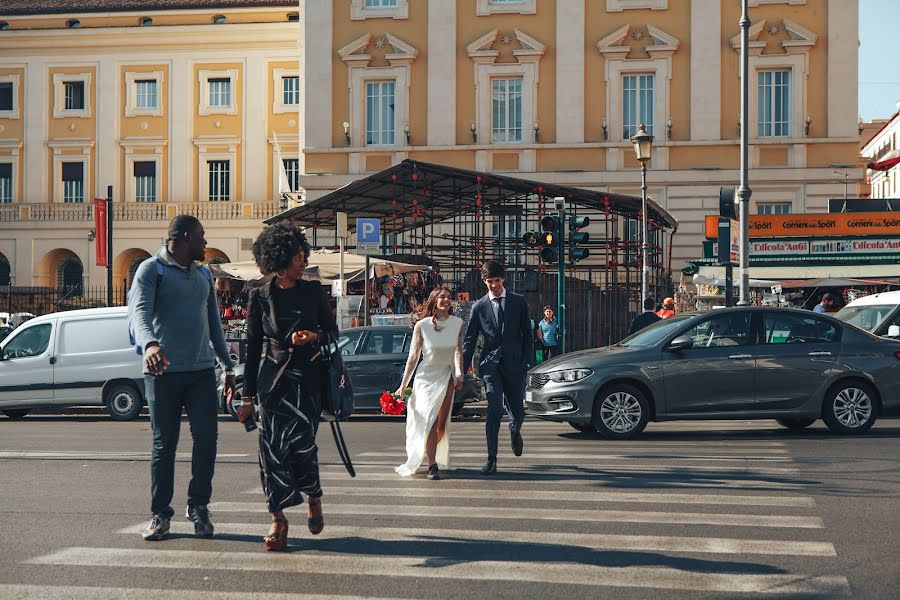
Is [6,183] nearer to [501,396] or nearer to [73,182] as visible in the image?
[73,182]

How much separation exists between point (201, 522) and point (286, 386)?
1059 millimetres

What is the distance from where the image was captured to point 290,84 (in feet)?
174

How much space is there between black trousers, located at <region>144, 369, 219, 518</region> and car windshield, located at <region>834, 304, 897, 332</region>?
13651 mm

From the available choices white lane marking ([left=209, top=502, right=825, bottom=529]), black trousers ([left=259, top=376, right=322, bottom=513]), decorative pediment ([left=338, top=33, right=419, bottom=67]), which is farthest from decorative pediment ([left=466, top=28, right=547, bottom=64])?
black trousers ([left=259, top=376, right=322, bottom=513])

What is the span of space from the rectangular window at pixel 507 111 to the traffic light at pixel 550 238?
2087 centimetres

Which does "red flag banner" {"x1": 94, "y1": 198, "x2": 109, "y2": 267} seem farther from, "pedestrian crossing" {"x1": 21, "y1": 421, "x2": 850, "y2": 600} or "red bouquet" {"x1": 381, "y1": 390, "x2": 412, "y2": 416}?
"pedestrian crossing" {"x1": 21, "y1": 421, "x2": 850, "y2": 600}

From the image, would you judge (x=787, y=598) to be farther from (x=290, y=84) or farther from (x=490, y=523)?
(x=290, y=84)

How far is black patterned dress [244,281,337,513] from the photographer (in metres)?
7.25

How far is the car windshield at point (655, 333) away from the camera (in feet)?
47.2

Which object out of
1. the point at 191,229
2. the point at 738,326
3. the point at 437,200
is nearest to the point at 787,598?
the point at 191,229

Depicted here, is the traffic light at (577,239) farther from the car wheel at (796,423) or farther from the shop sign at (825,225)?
the shop sign at (825,225)

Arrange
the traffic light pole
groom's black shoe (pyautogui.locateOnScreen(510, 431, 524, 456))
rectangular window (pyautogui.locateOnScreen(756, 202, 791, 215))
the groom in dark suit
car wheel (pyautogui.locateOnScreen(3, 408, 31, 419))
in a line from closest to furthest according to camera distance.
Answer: the groom in dark suit < groom's black shoe (pyautogui.locateOnScreen(510, 431, 524, 456)) < car wheel (pyautogui.locateOnScreen(3, 408, 31, 419)) < the traffic light pole < rectangular window (pyautogui.locateOnScreen(756, 202, 791, 215))

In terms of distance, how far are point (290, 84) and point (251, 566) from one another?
157 ft

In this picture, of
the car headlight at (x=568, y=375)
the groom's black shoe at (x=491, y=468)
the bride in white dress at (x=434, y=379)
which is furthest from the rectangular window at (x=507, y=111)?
the groom's black shoe at (x=491, y=468)
